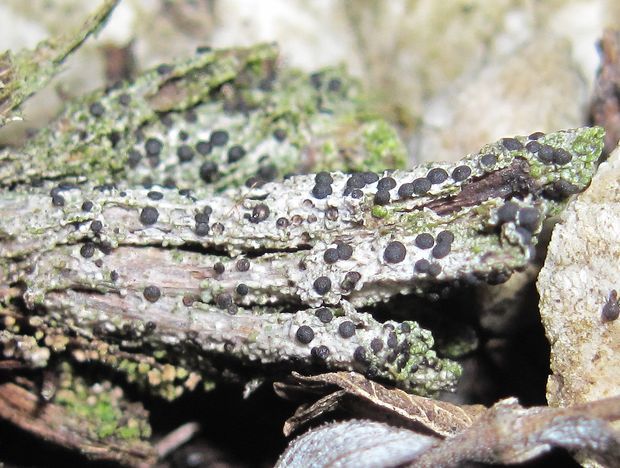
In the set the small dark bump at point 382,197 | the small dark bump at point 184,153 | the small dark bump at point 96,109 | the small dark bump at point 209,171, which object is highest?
the small dark bump at point 96,109

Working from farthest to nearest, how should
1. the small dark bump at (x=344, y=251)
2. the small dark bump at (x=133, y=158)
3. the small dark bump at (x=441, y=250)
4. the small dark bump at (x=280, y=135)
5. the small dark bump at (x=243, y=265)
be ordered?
1. the small dark bump at (x=280, y=135)
2. the small dark bump at (x=133, y=158)
3. the small dark bump at (x=243, y=265)
4. the small dark bump at (x=344, y=251)
5. the small dark bump at (x=441, y=250)

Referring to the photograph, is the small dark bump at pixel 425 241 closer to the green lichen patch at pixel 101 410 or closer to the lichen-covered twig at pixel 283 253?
the lichen-covered twig at pixel 283 253

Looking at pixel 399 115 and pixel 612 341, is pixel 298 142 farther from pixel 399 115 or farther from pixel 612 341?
pixel 612 341

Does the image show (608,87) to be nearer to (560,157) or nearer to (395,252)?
(560,157)

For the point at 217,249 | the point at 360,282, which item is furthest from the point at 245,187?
the point at 360,282

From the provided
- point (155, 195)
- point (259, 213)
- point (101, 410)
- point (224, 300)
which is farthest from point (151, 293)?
point (101, 410)

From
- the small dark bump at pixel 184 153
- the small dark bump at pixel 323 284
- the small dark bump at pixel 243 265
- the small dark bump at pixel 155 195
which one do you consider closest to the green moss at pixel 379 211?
the small dark bump at pixel 323 284

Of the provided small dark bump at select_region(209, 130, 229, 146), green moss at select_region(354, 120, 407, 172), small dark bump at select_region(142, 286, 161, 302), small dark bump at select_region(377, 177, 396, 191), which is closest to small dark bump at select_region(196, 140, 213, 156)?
small dark bump at select_region(209, 130, 229, 146)
